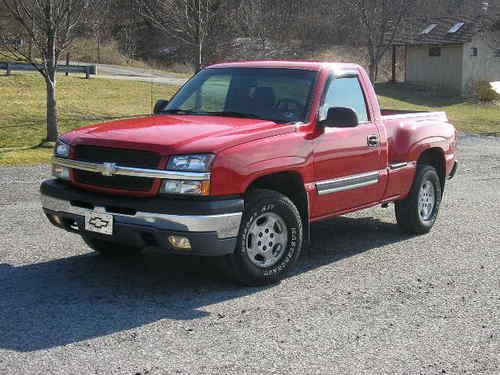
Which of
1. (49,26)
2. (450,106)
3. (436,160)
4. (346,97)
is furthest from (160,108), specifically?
(450,106)

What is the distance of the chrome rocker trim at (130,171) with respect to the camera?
17.5ft

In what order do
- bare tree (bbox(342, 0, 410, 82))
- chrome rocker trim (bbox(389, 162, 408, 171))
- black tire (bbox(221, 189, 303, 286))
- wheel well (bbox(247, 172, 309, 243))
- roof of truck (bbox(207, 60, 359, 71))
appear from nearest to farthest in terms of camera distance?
1. black tire (bbox(221, 189, 303, 286))
2. wheel well (bbox(247, 172, 309, 243))
3. roof of truck (bbox(207, 60, 359, 71))
4. chrome rocker trim (bbox(389, 162, 408, 171))
5. bare tree (bbox(342, 0, 410, 82))

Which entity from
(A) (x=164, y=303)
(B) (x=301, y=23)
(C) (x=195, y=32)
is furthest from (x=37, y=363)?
(B) (x=301, y=23)

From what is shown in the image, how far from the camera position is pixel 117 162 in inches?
221

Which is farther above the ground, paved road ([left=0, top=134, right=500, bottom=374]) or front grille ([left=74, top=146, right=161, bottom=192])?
front grille ([left=74, top=146, right=161, bottom=192])

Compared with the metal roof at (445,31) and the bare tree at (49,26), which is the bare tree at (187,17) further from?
the metal roof at (445,31)

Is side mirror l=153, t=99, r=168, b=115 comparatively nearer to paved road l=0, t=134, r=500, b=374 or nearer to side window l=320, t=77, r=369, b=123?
paved road l=0, t=134, r=500, b=374

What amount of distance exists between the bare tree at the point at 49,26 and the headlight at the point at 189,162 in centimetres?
1147

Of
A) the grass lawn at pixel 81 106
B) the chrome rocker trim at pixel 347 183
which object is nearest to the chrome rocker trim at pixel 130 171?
the chrome rocker trim at pixel 347 183

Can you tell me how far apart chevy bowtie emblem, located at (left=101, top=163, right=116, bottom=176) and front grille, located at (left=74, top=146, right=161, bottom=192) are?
5cm

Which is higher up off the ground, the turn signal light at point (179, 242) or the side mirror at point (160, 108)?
the side mirror at point (160, 108)

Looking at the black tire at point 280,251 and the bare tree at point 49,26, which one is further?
the bare tree at point 49,26

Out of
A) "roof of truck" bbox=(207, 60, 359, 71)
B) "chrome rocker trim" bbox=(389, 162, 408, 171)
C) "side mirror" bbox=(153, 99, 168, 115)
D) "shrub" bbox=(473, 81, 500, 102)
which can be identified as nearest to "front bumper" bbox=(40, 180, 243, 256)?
"side mirror" bbox=(153, 99, 168, 115)

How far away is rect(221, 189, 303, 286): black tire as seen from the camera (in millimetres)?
5680
